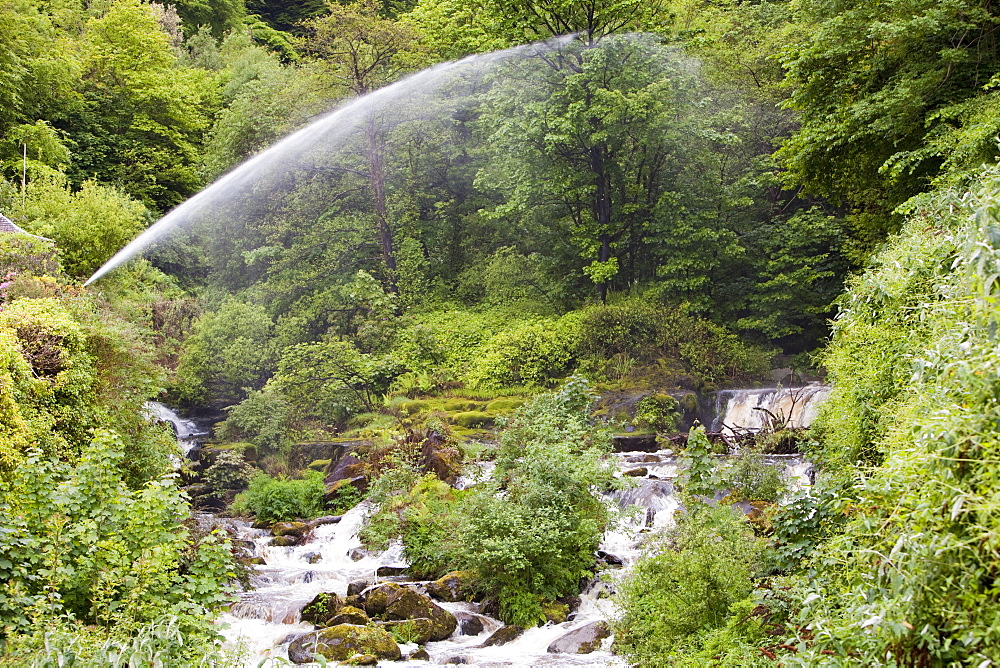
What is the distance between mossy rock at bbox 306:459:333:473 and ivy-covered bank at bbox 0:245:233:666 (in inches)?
267

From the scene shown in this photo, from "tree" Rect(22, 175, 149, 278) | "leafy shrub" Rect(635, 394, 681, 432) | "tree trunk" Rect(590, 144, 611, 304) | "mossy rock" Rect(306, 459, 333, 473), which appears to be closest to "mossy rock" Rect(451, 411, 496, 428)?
"mossy rock" Rect(306, 459, 333, 473)

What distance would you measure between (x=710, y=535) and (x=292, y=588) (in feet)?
23.5

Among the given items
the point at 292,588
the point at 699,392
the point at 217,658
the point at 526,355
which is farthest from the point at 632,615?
the point at 526,355

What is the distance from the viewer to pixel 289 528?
14.3 m

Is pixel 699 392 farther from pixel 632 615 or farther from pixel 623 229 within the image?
pixel 632 615

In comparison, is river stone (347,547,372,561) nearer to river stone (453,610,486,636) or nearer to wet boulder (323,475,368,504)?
wet boulder (323,475,368,504)

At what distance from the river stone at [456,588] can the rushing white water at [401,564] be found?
7.8 inches

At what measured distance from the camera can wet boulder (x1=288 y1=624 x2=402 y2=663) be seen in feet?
29.5

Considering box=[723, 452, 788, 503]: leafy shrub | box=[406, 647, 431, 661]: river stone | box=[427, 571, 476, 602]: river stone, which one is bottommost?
box=[427, 571, 476, 602]: river stone

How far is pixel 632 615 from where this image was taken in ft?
25.1

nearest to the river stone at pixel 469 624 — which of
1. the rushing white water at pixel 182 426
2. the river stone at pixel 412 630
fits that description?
the river stone at pixel 412 630

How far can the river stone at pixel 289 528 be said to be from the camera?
14.2m

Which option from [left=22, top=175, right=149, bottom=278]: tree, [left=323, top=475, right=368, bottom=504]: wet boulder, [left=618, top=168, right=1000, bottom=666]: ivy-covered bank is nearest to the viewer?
[left=618, top=168, right=1000, bottom=666]: ivy-covered bank

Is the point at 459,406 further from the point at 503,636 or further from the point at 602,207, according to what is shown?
the point at 503,636
